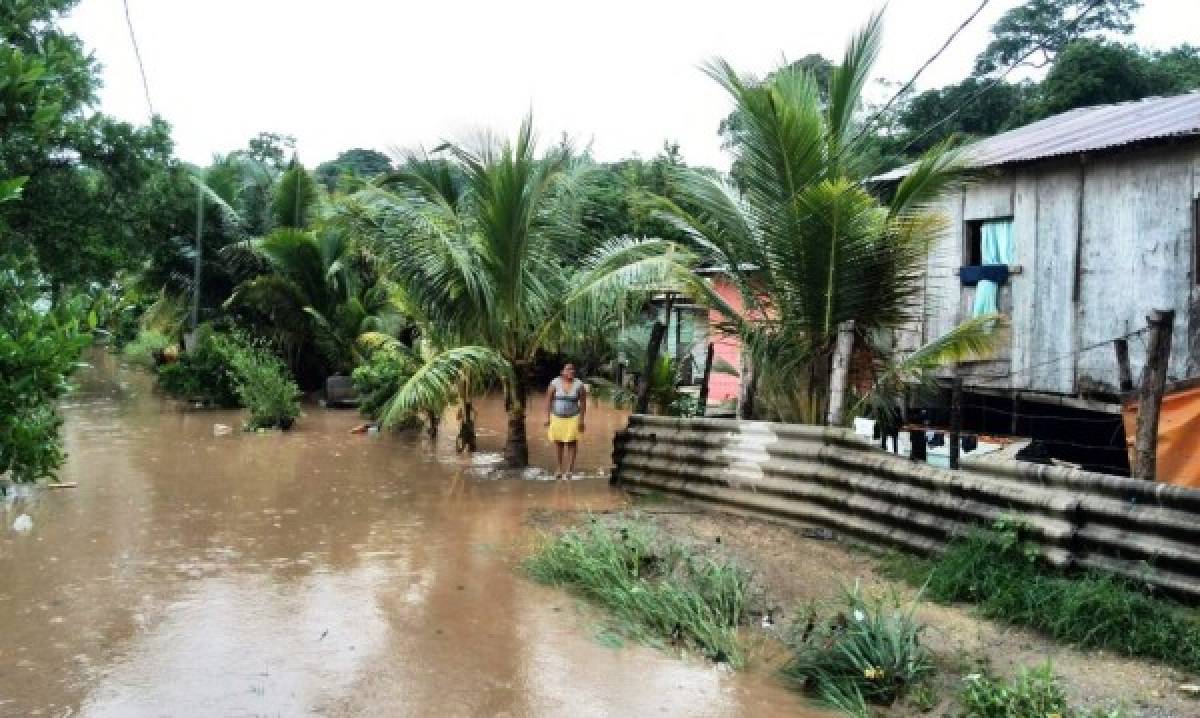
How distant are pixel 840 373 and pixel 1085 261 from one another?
14.2 ft

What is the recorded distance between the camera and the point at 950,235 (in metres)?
12.6

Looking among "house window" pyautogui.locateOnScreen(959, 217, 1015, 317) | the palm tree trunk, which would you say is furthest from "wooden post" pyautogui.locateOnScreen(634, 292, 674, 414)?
"house window" pyautogui.locateOnScreen(959, 217, 1015, 317)

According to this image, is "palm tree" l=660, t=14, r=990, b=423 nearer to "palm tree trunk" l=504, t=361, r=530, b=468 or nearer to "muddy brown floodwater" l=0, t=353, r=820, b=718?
"muddy brown floodwater" l=0, t=353, r=820, b=718

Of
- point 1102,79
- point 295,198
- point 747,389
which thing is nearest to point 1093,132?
point 747,389

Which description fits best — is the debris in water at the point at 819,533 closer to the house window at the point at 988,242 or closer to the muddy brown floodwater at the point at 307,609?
the muddy brown floodwater at the point at 307,609

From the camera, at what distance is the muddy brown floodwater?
4.89m

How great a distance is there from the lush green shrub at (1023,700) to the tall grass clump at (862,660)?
38 centimetres

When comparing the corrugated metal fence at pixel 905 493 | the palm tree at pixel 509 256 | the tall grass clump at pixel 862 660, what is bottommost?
the tall grass clump at pixel 862 660

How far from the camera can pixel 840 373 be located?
27.7 feet

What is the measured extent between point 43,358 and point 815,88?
25.1ft

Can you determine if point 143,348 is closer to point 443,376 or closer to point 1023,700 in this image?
point 443,376

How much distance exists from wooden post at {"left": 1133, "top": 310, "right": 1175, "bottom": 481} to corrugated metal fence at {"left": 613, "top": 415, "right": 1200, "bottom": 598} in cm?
45

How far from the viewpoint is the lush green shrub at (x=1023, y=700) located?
430cm

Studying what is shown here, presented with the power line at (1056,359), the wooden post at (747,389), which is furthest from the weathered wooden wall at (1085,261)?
the wooden post at (747,389)
